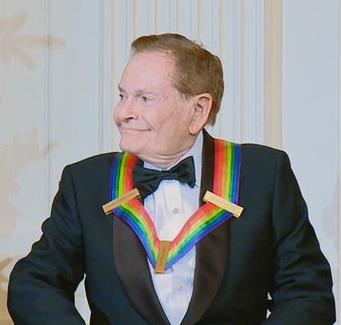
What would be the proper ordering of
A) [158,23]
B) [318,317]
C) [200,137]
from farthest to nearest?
[158,23], [200,137], [318,317]

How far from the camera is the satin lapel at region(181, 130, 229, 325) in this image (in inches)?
74.3

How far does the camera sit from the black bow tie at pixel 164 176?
196cm

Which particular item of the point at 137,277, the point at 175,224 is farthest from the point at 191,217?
the point at 137,277

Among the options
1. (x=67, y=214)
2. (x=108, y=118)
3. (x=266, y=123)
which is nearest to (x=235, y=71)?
(x=266, y=123)

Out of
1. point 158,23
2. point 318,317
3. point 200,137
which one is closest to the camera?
point 318,317

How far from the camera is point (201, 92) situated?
6.41 ft

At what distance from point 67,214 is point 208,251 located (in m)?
0.29

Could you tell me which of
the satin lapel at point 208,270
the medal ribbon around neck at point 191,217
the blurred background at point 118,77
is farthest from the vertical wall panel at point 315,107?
the satin lapel at point 208,270

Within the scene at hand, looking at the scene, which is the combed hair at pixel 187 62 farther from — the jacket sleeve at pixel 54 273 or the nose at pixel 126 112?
the jacket sleeve at pixel 54 273

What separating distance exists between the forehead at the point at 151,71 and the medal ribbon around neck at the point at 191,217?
20 centimetres

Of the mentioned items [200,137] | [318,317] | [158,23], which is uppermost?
[158,23]

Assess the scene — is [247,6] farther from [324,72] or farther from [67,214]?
[67,214]

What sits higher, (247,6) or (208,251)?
(247,6)

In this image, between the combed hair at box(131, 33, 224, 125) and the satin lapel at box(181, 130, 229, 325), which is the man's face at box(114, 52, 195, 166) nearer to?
the combed hair at box(131, 33, 224, 125)
